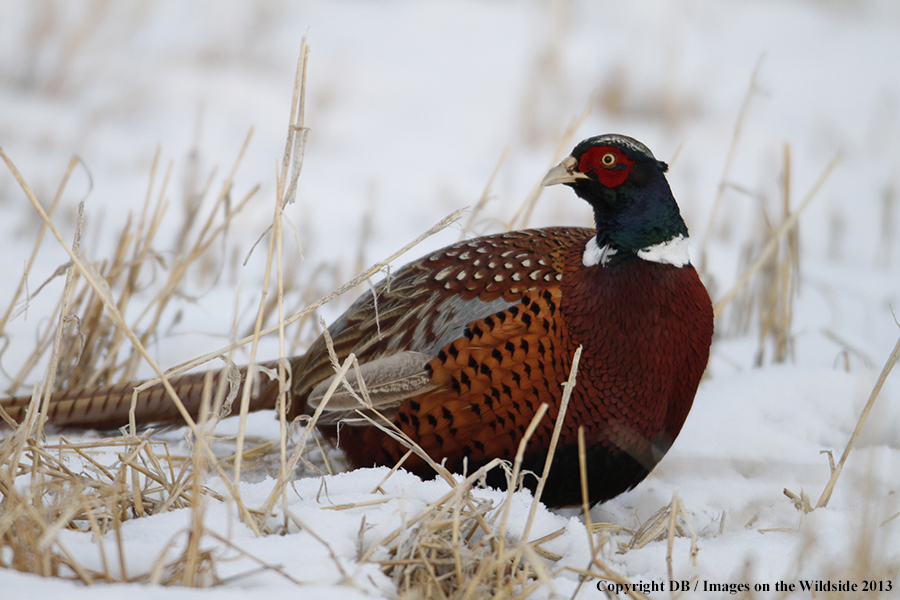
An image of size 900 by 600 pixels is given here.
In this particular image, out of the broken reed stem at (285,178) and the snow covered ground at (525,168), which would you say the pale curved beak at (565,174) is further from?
the broken reed stem at (285,178)

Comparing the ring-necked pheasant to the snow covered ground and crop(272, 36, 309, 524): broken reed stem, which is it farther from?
crop(272, 36, 309, 524): broken reed stem

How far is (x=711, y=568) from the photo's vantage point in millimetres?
1550

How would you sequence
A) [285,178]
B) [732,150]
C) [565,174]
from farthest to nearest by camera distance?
[732,150], [565,174], [285,178]

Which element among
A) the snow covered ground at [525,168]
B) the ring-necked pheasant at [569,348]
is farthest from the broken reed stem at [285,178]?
the ring-necked pheasant at [569,348]

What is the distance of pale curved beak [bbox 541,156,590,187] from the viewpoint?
6.74ft

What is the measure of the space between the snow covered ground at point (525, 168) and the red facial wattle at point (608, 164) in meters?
0.52

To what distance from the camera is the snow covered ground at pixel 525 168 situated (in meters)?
1.60

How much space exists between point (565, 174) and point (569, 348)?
47 centimetres

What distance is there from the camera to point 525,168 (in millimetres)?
6598

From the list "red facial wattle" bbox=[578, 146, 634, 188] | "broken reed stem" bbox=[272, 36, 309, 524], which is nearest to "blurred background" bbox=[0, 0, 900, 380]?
"red facial wattle" bbox=[578, 146, 634, 188]

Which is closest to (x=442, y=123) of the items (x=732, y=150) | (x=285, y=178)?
(x=732, y=150)

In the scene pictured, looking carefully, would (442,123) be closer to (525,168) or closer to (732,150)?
(525,168)

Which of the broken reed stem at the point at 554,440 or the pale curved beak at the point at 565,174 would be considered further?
the pale curved beak at the point at 565,174

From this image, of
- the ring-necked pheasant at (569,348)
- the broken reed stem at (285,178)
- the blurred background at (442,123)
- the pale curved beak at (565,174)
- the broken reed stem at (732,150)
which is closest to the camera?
the broken reed stem at (285,178)
